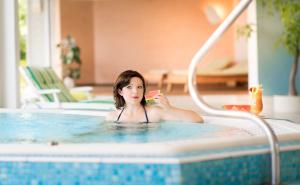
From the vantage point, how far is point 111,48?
634 inches

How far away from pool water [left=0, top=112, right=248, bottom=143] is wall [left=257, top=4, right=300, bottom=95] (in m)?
4.89

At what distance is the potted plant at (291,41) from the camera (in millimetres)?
8039

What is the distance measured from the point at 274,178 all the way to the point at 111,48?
1348cm

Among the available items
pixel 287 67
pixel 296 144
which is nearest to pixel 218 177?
pixel 296 144

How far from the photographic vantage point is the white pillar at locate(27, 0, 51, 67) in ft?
34.5

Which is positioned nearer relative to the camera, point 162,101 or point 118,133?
point 118,133

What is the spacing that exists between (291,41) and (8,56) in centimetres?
413

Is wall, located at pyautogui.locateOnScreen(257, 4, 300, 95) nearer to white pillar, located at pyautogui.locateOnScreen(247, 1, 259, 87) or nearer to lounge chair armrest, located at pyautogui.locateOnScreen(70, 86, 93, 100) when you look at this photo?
white pillar, located at pyautogui.locateOnScreen(247, 1, 259, 87)

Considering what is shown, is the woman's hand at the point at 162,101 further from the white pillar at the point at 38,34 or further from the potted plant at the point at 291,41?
the white pillar at the point at 38,34

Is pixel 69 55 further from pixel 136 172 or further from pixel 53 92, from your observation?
pixel 136 172

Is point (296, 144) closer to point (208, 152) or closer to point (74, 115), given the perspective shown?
point (208, 152)

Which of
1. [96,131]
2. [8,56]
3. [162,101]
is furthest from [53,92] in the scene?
[162,101]

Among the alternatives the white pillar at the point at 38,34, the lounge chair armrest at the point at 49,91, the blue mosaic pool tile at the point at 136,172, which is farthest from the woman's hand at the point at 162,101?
the white pillar at the point at 38,34

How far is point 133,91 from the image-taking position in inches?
153
